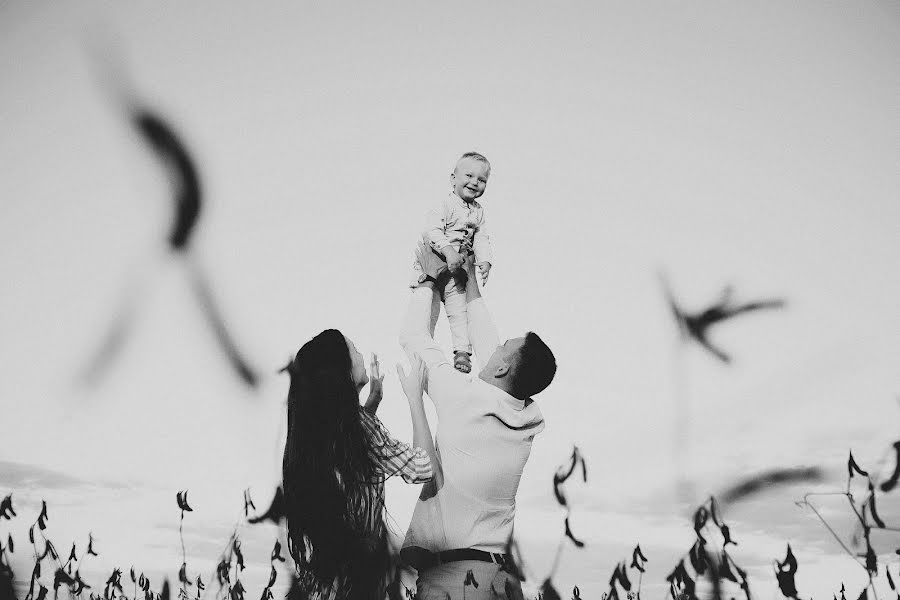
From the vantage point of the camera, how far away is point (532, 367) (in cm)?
522

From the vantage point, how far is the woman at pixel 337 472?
4.82m

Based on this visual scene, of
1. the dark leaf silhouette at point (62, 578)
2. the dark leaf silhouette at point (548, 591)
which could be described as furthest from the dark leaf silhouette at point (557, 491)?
the dark leaf silhouette at point (62, 578)

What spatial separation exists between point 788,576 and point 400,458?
352cm

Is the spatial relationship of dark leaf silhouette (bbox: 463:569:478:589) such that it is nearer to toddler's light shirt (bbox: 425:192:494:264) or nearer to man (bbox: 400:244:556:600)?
man (bbox: 400:244:556:600)

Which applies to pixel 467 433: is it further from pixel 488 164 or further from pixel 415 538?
pixel 488 164

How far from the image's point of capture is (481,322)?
22.1 ft

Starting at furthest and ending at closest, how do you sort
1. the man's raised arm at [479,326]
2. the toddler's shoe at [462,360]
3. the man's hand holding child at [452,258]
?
the toddler's shoe at [462,360], the man's hand holding child at [452,258], the man's raised arm at [479,326]

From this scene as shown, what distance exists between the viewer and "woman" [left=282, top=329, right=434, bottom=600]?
482 centimetres

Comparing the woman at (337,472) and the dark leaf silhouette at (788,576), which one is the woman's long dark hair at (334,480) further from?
the dark leaf silhouette at (788,576)

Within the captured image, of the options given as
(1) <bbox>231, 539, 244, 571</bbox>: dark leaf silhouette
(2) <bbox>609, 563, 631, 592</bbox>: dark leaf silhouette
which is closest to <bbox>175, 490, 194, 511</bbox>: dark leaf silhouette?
(1) <bbox>231, 539, 244, 571</bbox>: dark leaf silhouette

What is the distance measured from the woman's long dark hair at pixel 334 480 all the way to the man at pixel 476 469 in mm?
282

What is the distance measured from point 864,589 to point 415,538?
4.33m

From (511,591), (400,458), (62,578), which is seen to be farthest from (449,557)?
(62,578)

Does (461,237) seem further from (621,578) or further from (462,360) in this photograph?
(621,578)
